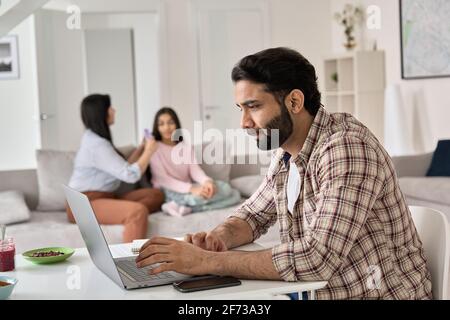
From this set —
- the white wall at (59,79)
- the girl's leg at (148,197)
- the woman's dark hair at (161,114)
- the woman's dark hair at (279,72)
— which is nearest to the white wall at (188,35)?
the white wall at (59,79)

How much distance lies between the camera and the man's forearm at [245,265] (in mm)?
1523

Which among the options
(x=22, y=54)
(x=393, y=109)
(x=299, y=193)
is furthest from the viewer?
(x=22, y=54)

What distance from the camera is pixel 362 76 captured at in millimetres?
6336

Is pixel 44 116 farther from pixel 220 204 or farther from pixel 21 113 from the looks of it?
pixel 220 204

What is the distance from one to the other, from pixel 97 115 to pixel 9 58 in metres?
3.18

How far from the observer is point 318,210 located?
60.7 inches

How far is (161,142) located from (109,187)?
0.49 metres

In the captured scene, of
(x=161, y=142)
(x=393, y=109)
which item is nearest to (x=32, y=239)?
(x=161, y=142)

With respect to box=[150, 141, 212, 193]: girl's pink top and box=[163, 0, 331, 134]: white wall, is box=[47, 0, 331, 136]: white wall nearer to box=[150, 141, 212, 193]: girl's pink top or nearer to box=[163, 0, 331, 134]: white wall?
box=[163, 0, 331, 134]: white wall

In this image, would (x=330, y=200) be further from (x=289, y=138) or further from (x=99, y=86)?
(x=99, y=86)

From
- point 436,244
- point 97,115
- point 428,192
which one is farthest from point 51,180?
point 436,244

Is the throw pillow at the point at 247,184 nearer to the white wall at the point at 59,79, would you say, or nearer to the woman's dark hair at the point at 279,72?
the woman's dark hair at the point at 279,72

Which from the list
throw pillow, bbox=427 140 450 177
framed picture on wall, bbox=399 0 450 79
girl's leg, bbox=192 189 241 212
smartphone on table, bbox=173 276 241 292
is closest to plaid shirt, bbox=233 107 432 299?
smartphone on table, bbox=173 276 241 292

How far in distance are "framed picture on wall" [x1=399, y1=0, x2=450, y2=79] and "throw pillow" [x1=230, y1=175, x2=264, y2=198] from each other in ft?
6.26
